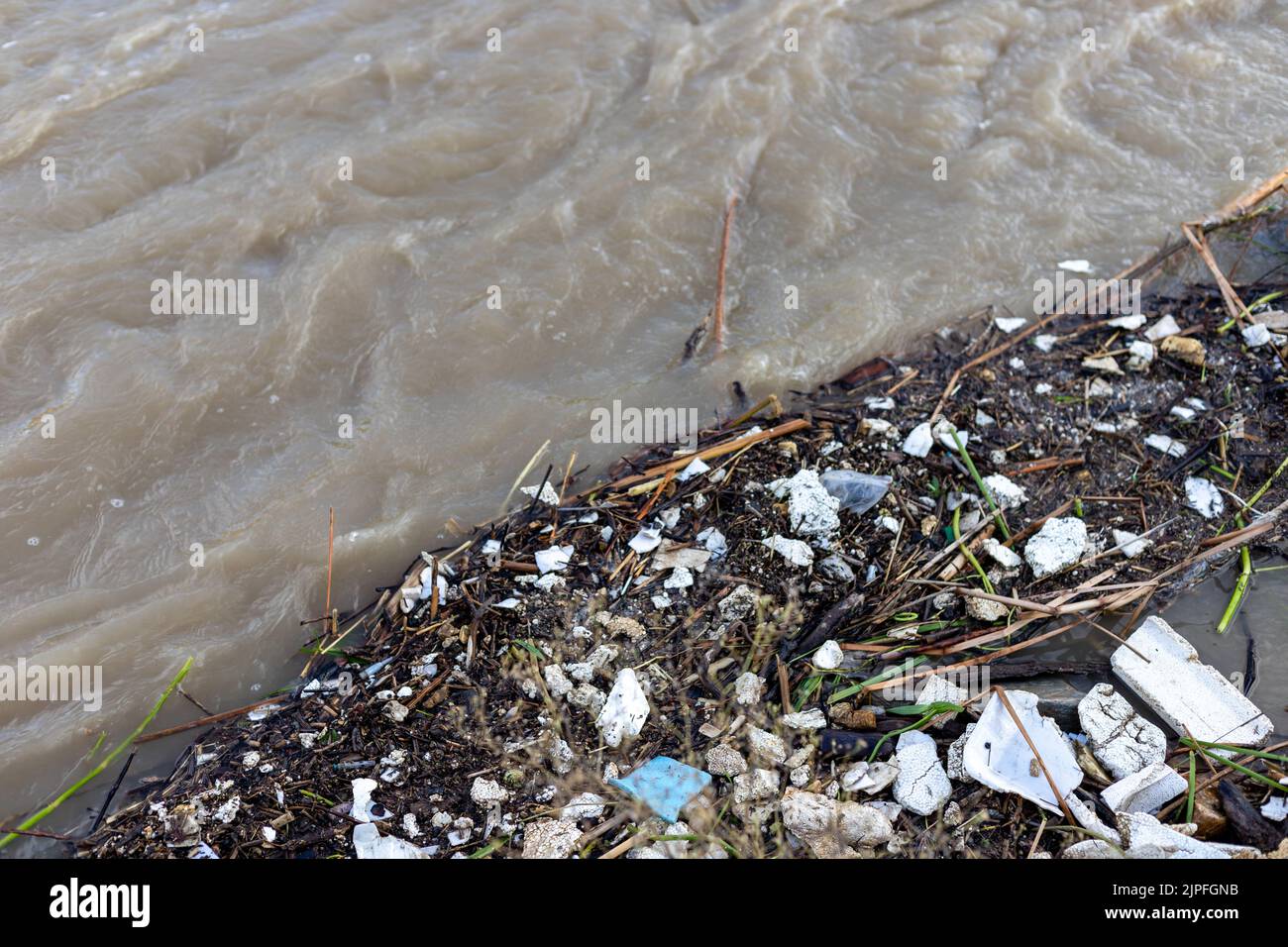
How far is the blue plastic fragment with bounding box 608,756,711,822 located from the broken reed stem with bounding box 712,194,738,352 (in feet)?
6.20

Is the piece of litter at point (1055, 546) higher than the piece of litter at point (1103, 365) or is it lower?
lower

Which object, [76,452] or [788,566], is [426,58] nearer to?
[76,452]

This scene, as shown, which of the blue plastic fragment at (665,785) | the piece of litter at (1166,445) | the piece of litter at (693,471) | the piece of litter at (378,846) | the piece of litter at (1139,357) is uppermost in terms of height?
the piece of litter at (1139,357)

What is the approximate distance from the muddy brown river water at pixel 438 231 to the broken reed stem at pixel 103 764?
0.06 metres

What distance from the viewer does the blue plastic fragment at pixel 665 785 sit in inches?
99.8

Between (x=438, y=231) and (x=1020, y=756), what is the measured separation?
325 cm

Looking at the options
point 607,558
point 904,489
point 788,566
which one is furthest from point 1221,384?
point 607,558

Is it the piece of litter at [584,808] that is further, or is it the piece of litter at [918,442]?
the piece of litter at [918,442]

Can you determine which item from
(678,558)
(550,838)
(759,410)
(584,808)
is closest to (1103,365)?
(759,410)

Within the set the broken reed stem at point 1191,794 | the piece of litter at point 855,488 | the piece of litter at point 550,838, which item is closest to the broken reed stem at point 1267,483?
the broken reed stem at point 1191,794

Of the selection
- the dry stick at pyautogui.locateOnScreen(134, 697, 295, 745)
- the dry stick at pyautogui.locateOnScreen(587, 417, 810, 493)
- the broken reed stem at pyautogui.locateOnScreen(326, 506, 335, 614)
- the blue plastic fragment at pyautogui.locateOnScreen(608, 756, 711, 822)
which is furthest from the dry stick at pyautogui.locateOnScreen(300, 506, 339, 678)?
the blue plastic fragment at pyautogui.locateOnScreen(608, 756, 711, 822)

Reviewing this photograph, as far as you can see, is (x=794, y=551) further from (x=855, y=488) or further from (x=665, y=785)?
(x=665, y=785)

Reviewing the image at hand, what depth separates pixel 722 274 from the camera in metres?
4.14

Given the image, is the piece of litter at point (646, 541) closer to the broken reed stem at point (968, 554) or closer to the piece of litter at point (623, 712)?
the piece of litter at point (623, 712)
